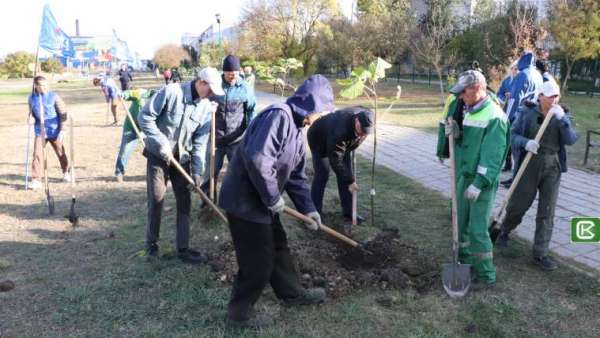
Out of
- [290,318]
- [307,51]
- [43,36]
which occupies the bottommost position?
[290,318]

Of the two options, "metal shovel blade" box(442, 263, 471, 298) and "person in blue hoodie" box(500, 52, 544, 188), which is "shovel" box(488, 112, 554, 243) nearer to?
"metal shovel blade" box(442, 263, 471, 298)

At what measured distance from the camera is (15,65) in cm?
5512

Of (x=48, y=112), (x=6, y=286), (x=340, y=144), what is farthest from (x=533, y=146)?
(x=48, y=112)

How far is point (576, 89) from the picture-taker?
2527cm

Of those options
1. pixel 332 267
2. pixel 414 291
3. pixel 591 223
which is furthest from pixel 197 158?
pixel 591 223

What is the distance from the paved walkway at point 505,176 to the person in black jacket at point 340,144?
2016 mm

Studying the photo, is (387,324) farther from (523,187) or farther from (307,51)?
(307,51)

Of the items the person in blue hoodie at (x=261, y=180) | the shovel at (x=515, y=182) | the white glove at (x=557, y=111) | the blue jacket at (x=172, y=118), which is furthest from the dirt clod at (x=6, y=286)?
the white glove at (x=557, y=111)

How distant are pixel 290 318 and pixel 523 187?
2470 mm

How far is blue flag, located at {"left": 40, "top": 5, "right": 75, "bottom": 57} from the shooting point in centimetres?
638

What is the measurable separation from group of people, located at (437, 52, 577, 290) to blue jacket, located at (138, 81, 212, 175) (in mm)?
2251

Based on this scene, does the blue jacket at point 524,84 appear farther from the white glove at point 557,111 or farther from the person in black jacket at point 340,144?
the person in black jacket at point 340,144

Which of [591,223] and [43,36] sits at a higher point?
[43,36]

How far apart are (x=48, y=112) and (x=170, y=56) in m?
A: 54.0
